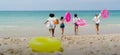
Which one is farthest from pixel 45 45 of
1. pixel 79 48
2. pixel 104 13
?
pixel 104 13

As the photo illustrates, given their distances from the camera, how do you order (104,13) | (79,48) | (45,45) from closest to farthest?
1. (45,45)
2. (79,48)
3. (104,13)

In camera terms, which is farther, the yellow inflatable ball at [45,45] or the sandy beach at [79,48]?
the sandy beach at [79,48]

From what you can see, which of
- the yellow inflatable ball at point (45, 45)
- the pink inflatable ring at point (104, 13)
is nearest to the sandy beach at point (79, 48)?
the yellow inflatable ball at point (45, 45)

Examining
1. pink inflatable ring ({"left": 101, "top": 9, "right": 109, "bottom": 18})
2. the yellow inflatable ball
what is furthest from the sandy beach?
pink inflatable ring ({"left": 101, "top": 9, "right": 109, "bottom": 18})

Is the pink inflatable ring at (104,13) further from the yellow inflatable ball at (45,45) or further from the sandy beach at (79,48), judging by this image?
the yellow inflatable ball at (45,45)

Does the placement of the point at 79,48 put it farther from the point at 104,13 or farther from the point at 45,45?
the point at 104,13

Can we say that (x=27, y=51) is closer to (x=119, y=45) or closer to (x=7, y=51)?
(x=7, y=51)

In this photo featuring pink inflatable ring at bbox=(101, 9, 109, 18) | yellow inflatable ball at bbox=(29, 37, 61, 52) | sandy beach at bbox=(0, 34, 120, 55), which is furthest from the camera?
pink inflatable ring at bbox=(101, 9, 109, 18)

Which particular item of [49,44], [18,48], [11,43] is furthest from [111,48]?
[11,43]

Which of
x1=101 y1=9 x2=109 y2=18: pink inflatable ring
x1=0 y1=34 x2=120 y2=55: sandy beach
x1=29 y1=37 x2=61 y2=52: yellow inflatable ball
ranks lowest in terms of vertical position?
x1=0 y1=34 x2=120 y2=55: sandy beach

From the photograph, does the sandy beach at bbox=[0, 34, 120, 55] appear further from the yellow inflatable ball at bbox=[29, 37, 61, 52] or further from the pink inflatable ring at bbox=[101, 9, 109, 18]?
the pink inflatable ring at bbox=[101, 9, 109, 18]

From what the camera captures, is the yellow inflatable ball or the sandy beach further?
the sandy beach

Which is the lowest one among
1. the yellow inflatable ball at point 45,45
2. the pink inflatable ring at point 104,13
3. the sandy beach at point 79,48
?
the sandy beach at point 79,48

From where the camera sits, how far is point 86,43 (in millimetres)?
12930
